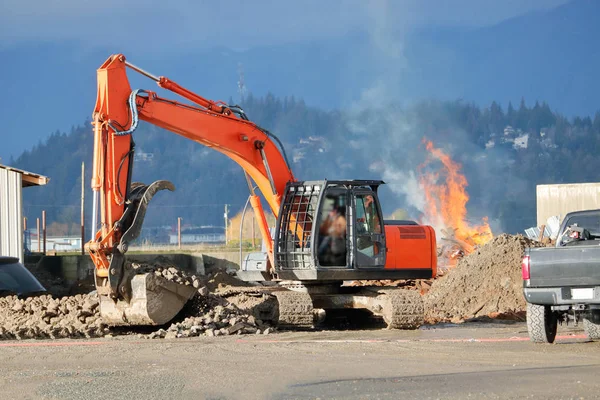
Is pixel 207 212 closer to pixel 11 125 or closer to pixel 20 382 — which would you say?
pixel 11 125

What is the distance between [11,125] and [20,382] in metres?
101

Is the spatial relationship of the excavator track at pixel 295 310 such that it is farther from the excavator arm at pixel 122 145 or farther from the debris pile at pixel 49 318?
the debris pile at pixel 49 318

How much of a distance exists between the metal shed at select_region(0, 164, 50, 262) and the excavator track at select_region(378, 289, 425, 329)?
11753mm

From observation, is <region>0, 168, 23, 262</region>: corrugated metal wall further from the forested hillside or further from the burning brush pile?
the forested hillside

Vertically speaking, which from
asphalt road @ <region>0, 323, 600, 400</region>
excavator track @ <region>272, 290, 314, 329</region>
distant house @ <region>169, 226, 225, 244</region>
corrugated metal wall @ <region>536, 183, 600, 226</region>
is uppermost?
corrugated metal wall @ <region>536, 183, 600, 226</region>

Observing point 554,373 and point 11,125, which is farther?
point 11,125

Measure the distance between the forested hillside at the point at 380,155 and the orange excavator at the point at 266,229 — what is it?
73228mm

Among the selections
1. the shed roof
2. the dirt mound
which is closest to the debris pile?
the dirt mound

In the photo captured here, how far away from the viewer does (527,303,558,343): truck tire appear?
12.6m

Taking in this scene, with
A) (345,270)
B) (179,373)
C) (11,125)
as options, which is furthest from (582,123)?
(179,373)

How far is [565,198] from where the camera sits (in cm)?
4322

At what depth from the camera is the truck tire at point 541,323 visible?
41.5ft

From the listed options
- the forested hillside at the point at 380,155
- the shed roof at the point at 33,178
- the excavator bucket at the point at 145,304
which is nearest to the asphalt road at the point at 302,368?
the excavator bucket at the point at 145,304

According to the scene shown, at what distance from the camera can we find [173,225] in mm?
88812
